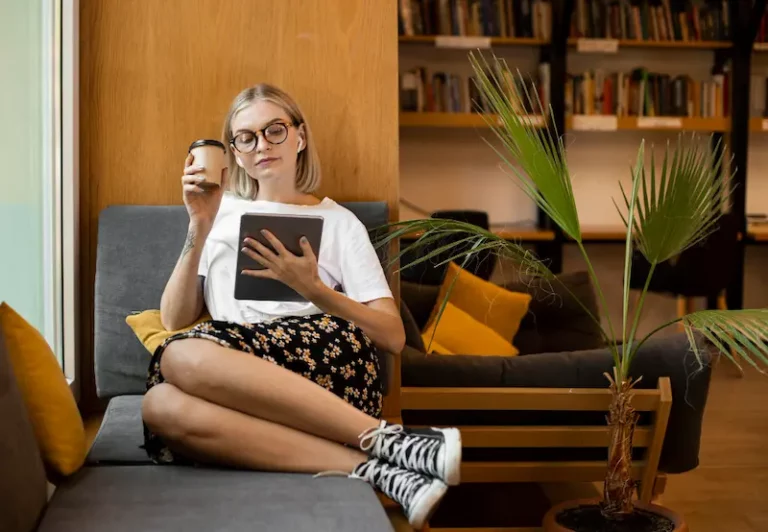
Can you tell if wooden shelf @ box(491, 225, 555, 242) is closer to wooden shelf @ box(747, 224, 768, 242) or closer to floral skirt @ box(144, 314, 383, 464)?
wooden shelf @ box(747, 224, 768, 242)

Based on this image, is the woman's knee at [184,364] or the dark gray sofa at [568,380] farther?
the dark gray sofa at [568,380]

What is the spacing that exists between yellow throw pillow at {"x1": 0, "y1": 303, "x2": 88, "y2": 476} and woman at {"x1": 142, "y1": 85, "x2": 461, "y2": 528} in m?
0.16

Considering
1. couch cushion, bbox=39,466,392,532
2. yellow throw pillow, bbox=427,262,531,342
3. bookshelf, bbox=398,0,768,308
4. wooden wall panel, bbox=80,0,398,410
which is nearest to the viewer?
couch cushion, bbox=39,466,392,532

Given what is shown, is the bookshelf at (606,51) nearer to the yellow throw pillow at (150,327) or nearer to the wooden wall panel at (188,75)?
the wooden wall panel at (188,75)

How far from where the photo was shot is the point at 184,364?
1761 millimetres

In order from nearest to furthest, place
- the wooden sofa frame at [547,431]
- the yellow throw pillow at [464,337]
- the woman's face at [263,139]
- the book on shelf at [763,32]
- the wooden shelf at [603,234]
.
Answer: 1. the woman's face at [263,139]
2. the wooden sofa frame at [547,431]
3. the yellow throw pillow at [464,337]
4. the wooden shelf at [603,234]
5. the book on shelf at [763,32]

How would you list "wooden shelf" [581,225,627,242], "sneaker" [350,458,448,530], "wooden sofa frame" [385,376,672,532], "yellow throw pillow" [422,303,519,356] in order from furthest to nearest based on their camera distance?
"wooden shelf" [581,225,627,242] → "yellow throw pillow" [422,303,519,356] → "wooden sofa frame" [385,376,672,532] → "sneaker" [350,458,448,530]

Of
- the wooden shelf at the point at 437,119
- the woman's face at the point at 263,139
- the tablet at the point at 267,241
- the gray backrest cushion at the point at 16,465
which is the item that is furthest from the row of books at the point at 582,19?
the gray backrest cushion at the point at 16,465

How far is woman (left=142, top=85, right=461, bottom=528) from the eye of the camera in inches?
67.7

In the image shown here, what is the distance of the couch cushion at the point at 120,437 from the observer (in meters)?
1.80

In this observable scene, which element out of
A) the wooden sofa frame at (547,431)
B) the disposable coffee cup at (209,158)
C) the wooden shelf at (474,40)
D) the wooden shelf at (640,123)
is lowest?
the wooden sofa frame at (547,431)

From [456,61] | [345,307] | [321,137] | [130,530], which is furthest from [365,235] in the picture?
[456,61]

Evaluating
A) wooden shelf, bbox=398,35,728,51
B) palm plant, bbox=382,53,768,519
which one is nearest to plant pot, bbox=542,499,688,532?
palm plant, bbox=382,53,768,519

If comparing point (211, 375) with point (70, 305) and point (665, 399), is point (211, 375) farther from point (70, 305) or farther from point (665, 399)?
point (665, 399)
